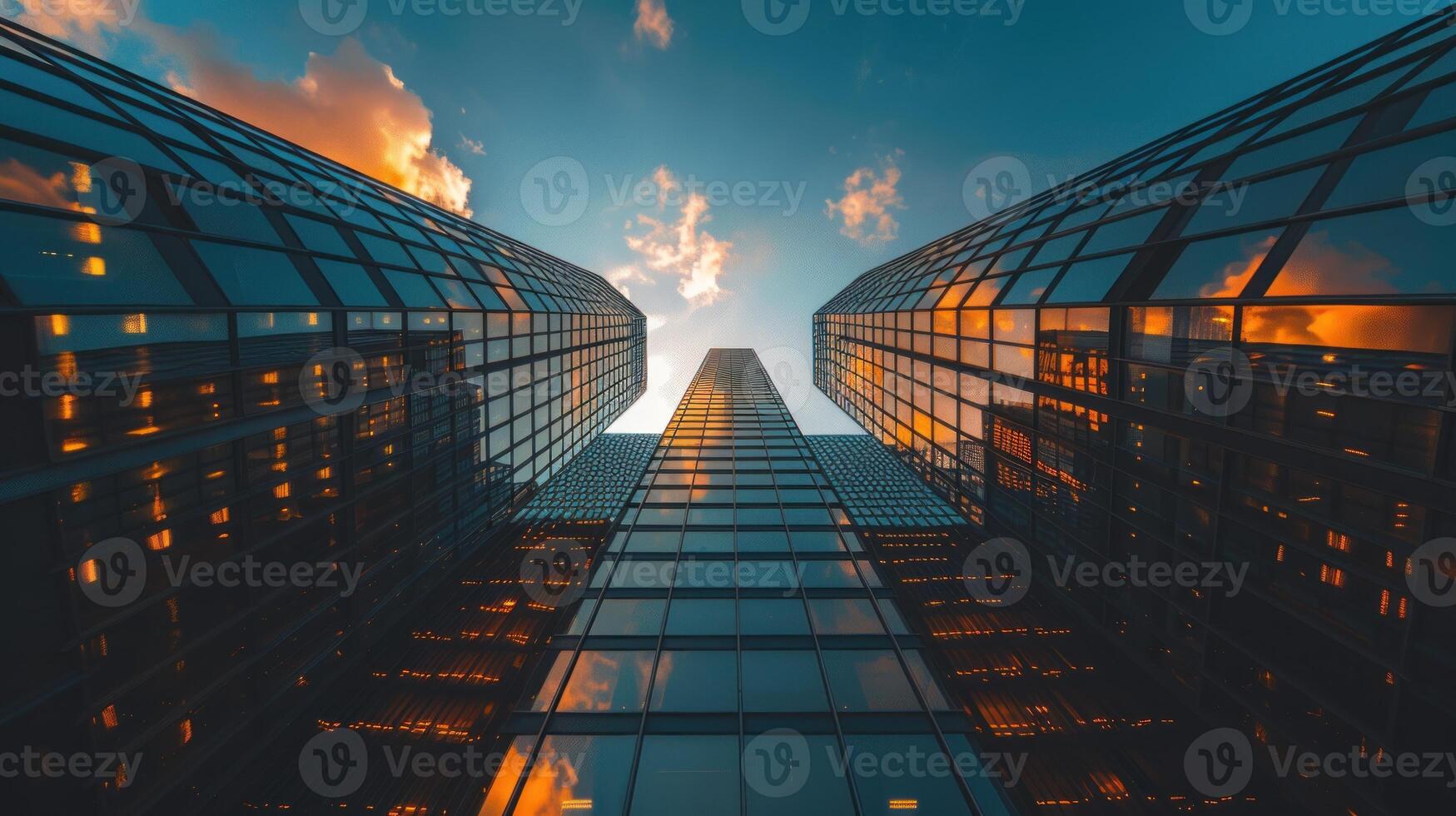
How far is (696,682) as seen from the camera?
358 inches

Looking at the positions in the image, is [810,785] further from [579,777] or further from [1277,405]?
[1277,405]

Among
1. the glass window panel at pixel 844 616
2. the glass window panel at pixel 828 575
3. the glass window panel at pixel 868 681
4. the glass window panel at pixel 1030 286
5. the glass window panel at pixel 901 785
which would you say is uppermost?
the glass window panel at pixel 1030 286

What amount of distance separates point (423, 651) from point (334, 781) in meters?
3.12

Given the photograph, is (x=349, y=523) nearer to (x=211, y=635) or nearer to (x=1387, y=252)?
(x=211, y=635)

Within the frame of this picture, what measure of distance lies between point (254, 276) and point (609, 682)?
1065cm

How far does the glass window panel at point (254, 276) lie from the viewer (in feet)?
26.6

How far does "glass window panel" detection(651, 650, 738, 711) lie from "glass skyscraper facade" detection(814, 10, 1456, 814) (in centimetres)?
921

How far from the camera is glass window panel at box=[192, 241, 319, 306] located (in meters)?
8.11

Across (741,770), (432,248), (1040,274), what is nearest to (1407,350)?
(1040,274)

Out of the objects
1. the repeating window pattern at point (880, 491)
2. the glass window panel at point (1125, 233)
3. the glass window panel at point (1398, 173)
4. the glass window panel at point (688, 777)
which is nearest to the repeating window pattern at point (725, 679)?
the glass window panel at point (688, 777)

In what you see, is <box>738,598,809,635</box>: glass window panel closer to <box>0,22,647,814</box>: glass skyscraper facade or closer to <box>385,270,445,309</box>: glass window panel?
<box>0,22,647,814</box>: glass skyscraper facade

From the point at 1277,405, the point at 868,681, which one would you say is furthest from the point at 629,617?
the point at 1277,405

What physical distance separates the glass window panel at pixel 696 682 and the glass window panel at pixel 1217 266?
39.5 feet

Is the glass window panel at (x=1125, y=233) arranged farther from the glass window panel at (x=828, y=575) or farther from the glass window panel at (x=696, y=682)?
the glass window panel at (x=696, y=682)
